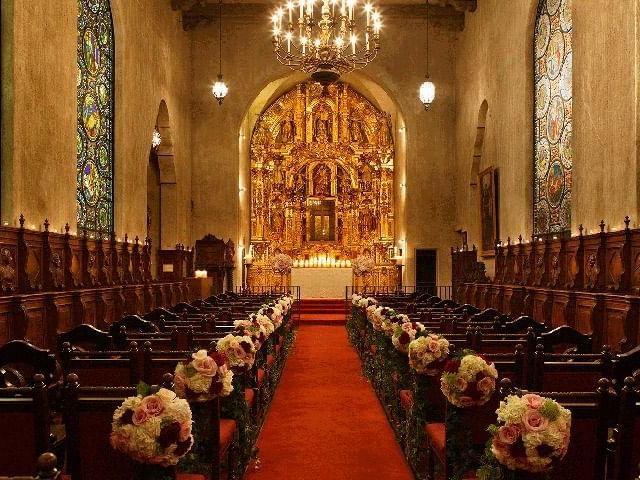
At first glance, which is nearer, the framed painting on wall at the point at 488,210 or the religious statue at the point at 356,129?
the framed painting on wall at the point at 488,210

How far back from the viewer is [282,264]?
953 inches

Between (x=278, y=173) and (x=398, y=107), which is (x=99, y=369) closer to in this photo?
(x=398, y=107)

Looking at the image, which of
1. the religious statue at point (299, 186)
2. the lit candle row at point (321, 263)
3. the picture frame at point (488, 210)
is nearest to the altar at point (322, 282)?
the lit candle row at point (321, 263)

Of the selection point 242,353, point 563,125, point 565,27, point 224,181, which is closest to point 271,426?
point 242,353

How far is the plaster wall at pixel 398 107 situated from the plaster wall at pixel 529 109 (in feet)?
1.97

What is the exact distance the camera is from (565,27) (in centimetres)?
1348

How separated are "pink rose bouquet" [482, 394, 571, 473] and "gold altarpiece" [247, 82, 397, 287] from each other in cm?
2338

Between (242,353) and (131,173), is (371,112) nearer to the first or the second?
(131,173)

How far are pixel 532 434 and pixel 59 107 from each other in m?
10.5

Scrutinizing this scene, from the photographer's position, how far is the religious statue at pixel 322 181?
27109mm

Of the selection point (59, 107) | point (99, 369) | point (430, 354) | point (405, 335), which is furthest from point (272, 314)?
point (59, 107)

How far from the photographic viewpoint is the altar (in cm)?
2331

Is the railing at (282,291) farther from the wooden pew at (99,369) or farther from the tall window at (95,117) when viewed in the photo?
the wooden pew at (99,369)

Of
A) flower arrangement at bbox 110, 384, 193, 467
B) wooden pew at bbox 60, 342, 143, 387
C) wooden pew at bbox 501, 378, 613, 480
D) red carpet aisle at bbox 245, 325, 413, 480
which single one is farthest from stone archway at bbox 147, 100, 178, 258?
wooden pew at bbox 501, 378, 613, 480
